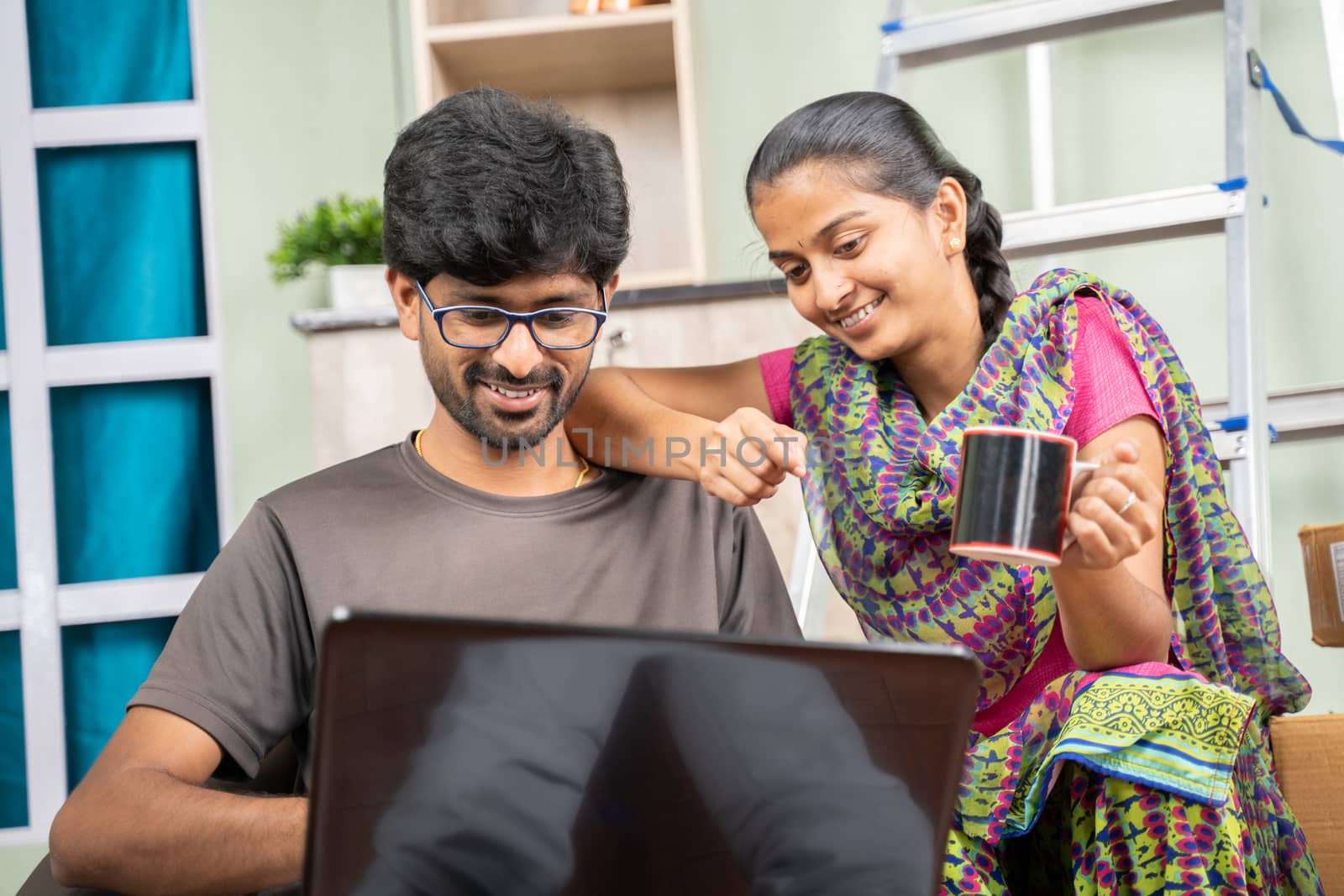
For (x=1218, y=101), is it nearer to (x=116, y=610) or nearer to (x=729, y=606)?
(x=729, y=606)

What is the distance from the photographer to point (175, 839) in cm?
90

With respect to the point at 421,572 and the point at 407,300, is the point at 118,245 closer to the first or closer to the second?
the point at 407,300

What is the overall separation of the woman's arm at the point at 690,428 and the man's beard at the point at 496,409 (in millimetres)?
99

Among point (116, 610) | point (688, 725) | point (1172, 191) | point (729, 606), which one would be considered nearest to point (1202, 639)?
point (729, 606)

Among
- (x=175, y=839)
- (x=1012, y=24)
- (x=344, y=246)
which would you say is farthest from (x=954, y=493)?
(x=344, y=246)

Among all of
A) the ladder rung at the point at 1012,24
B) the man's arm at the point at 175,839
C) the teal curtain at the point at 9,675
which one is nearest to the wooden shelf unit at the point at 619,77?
the ladder rung at the point at 1012,24

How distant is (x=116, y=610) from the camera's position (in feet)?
7.86

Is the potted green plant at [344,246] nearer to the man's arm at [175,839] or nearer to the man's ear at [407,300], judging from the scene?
the man's ear at [407,300]

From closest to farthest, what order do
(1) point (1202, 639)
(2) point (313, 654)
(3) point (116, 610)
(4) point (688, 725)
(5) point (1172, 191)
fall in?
1. (4) point (688, 725)
2. (2) point (313, 654)
3. (1) point (1202, 639)
4. (5) point (1172, 191)
5. (3) point (116, 610)

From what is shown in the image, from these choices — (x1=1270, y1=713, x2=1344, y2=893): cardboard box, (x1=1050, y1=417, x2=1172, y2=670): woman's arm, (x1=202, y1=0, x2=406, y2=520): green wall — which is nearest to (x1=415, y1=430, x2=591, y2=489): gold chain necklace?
(x1=1050, y1=417, x2=1172, y2=670): woman's arm

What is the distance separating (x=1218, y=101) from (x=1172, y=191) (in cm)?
77

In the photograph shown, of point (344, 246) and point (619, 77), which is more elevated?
point (619, 77)

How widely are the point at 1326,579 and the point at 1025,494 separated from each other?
0.78m

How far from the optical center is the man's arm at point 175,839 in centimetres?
88
